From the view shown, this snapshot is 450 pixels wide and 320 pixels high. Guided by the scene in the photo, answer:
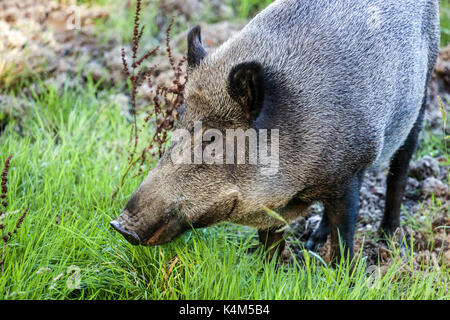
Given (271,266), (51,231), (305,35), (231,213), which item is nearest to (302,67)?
(305,35)

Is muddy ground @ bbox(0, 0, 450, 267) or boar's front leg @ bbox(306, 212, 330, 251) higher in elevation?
muddy ground @ bbox(0, 0, 450, 267)

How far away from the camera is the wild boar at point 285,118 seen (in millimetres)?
2957

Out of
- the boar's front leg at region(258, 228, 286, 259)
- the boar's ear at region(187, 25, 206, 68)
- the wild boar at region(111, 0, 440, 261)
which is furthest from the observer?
the boar's front leg at region(258, 228, 286, 259)

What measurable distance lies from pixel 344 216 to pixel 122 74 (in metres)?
3.31

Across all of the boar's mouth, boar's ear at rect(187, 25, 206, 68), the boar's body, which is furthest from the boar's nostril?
boar's ear at rect(187, 25, 206, 68)

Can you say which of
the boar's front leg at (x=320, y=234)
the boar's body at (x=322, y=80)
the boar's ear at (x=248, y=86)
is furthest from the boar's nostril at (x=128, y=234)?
the boar's front leg at (x=320, y=234)

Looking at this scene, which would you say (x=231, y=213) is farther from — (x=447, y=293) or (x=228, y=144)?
(x=447, y=293)

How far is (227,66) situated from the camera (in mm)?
3107

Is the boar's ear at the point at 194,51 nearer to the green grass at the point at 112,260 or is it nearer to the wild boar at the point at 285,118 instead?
the wild boar at the point at 285,118

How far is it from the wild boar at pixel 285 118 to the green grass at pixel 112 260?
24 centimetres

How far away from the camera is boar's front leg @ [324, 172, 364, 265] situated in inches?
129

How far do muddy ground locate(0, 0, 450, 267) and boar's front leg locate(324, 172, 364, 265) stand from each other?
1.03ft

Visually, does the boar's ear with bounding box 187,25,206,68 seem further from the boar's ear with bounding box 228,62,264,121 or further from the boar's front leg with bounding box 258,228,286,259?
the boar's front leg with bounding box 258,228,286,259

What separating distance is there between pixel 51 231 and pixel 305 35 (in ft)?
6.04
